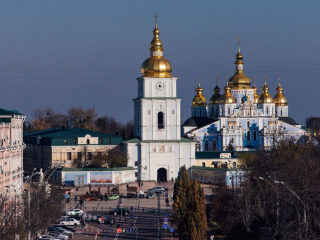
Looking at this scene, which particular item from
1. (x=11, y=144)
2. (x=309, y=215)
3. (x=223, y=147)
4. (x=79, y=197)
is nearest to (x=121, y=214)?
(x=11, y=144)

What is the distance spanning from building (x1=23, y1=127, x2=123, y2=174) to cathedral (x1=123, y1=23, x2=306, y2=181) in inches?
125

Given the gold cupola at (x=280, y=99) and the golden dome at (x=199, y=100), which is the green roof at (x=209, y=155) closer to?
the golden dome at (x=199, y=100)

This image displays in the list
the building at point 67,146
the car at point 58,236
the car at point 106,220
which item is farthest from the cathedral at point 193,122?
the car at point 58,236

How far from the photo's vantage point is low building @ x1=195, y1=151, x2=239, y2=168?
341 feet

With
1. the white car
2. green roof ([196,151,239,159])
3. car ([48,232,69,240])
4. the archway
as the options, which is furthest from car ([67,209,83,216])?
green roof ([196,151,239,159])

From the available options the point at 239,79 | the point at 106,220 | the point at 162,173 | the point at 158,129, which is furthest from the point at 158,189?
the point at 239,79

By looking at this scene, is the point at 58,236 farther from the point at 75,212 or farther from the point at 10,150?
the point at 75,212

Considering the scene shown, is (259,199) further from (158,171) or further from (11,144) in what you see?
(158,171)

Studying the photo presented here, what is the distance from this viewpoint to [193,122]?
13150cm

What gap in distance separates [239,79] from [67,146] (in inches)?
1464

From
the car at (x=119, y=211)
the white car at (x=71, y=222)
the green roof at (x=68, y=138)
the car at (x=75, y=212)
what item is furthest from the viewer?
the green roof at (x=68, y=138)

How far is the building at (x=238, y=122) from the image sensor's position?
125 m

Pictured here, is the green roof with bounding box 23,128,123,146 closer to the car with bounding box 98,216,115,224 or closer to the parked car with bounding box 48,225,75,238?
the car with bounding box 98,216,115,224

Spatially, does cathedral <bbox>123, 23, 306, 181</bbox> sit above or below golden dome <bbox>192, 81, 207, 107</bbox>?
below
